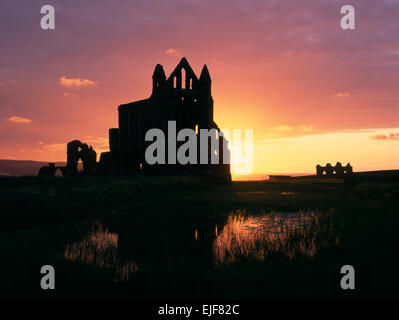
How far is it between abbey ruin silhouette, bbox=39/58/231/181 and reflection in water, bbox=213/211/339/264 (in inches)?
1308

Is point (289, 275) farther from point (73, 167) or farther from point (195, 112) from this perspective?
point (73, 167)

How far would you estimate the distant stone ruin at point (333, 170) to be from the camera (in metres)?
47.2

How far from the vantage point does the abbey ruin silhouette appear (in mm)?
48844

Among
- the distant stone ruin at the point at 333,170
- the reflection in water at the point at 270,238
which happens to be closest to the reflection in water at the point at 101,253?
the reflection in water at the point at 270,238

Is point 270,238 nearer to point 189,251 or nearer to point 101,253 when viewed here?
point 189,251

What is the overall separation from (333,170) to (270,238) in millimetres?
41499

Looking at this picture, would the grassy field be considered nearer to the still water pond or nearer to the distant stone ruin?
the still water pond

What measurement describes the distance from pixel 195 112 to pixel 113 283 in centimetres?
4569

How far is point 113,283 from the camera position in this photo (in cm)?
652

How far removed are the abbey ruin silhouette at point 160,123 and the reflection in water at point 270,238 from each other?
33212mm

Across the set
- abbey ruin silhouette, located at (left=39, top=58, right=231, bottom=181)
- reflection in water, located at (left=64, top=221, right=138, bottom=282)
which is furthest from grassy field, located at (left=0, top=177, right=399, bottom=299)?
abbey ruin silhouette, located at (left=39, top=58, right=231, bottom=181)
